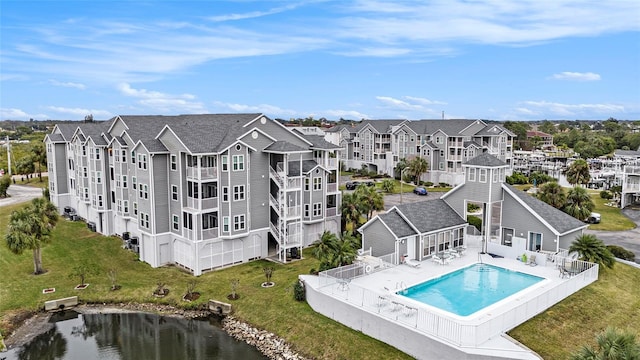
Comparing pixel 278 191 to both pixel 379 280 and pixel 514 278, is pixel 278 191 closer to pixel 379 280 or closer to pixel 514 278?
pixel 379 280

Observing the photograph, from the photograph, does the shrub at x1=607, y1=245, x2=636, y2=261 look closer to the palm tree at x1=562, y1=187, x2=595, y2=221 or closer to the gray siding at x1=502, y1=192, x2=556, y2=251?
the gray siding at x1=502, y1=192, x2=556, y2=251

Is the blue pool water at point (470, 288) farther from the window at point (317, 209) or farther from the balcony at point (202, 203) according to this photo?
the balcony at point (202, 203)

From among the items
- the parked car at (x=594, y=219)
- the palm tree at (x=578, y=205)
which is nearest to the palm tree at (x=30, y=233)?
the palm tree at (x=578, y=205)

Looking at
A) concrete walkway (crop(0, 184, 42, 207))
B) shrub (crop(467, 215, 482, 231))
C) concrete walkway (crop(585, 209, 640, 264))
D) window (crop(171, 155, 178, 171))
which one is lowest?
concrete walkway (crop(585, 209, 640, 264))

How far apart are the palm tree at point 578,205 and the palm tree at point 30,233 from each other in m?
43.0

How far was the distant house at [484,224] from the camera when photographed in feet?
106

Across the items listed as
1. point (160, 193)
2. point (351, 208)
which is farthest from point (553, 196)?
point (160, 193)

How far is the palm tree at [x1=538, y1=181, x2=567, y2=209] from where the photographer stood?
145 feet

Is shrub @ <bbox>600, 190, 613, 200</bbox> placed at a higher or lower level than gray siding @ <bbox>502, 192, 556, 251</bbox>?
lower

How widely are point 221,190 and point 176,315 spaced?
29.8 feet

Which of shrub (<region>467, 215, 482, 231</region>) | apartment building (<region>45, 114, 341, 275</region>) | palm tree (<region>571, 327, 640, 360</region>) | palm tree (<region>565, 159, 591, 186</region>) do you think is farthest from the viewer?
palm tree (<region>565, 159, 591, 186</region>)

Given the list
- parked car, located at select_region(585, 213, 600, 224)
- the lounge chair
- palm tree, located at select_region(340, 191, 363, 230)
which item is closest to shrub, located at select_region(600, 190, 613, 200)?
parked car, located at select_region(585, 213, 600, 224)

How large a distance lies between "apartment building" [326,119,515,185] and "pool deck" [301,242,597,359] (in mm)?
42669

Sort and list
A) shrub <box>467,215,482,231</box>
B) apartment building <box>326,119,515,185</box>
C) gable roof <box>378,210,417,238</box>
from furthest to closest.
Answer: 1. apartment building <box>326,119,515,185</box>
2. shrub <box>467,215,482,231</box>
3. gable roof <box>378,210,417,238</box>
